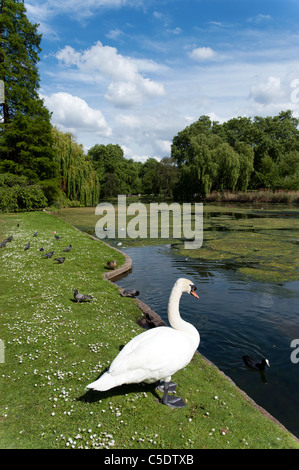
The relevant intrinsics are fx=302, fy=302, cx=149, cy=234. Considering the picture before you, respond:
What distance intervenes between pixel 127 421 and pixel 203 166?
65.7 meters

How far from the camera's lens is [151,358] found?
462 centimetres

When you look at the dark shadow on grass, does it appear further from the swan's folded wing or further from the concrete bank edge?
the concrete bank edge

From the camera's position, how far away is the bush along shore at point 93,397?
4359 millimetres

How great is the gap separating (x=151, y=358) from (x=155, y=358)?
0.06 metres

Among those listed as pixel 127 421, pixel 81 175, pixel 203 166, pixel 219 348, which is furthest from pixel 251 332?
pixel 203 166

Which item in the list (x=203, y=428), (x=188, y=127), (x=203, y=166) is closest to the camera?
(x=203, y=428)

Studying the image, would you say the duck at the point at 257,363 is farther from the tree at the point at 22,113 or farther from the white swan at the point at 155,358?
the tree at the point at 22,113

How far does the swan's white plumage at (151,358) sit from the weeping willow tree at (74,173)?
48.5m

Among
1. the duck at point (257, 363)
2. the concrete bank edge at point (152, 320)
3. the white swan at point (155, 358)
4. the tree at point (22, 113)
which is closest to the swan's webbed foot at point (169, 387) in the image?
the white swan at point (155, 358)

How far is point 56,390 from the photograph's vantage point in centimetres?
534

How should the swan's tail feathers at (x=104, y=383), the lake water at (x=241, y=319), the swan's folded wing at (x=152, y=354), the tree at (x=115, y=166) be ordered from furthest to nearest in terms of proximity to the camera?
the tree at (x=115, y=166) → the lake water at (x=241, y=319) → the swan's folded wing at (x=152, y=354) → the swan's tail feathers at (x=104, y=383)

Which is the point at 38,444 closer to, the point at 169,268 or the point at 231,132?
the point at 169,268

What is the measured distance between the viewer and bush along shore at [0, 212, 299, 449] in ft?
14.3

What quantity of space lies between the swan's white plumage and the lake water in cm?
245
